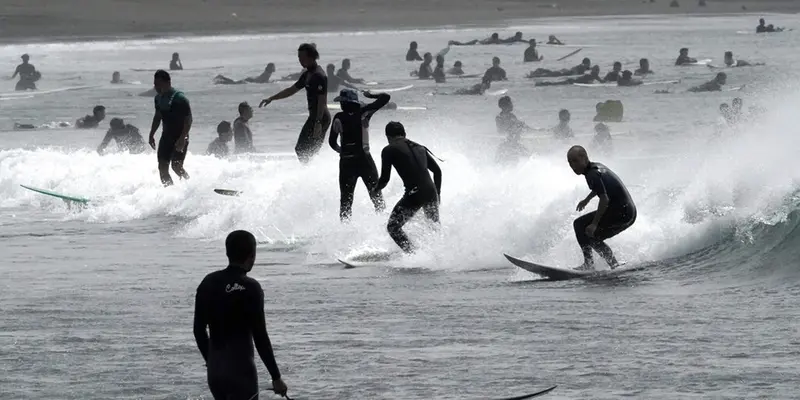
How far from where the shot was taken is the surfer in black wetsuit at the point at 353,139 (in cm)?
1545

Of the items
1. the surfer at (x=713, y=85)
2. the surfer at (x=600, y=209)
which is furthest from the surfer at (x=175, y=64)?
the surfer at (x=600, y=209)

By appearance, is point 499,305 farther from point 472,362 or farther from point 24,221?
point 24,221

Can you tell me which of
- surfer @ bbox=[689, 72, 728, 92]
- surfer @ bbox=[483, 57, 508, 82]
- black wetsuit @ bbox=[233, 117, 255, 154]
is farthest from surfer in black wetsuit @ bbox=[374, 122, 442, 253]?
surfer @ bbox=[483, 57, 508, 82]

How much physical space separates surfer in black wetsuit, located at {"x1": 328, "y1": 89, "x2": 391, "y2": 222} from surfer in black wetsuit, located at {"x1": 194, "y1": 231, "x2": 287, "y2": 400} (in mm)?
7304

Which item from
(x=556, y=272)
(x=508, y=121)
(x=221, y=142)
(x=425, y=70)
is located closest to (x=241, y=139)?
(x=221, y=142)

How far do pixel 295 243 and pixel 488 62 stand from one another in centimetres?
4433

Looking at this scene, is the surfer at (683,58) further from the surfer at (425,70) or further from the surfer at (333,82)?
the surfer at (333,82)

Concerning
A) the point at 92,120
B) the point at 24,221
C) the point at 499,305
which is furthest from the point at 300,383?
the point at 92,120

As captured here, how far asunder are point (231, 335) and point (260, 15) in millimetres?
72592

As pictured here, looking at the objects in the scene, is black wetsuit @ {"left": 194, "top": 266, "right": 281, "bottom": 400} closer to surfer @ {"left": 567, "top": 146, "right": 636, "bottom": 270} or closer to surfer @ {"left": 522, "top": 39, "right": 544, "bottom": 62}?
surfer @ {"left": 567, "top": 146, "right": 636, "bottom": 270}

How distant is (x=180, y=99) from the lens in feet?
61.2

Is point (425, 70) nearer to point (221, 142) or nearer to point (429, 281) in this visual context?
point (221, 142)

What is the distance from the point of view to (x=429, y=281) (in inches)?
560

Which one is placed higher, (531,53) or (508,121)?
(531,53)
